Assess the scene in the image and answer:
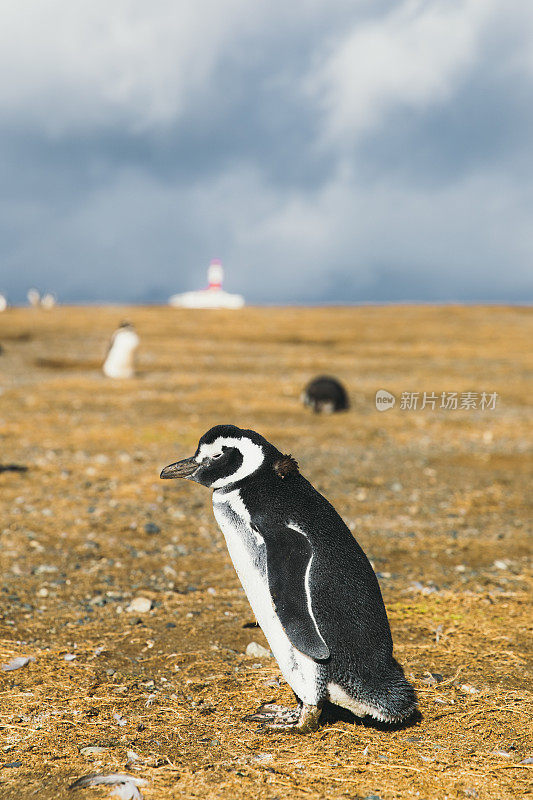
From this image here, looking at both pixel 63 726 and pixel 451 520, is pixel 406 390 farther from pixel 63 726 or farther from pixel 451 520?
pixel 63 726

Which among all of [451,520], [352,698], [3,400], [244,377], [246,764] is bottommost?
[246,764]

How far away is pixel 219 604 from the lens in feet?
16.6

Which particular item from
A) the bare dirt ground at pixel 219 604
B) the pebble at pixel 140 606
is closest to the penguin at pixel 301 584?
the bare dirt ground at pixel 219 604

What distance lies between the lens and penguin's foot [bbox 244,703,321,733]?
3.30m

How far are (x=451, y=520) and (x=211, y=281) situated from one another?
71.1 m

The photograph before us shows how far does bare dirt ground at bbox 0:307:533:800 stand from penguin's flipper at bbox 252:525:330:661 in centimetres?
51

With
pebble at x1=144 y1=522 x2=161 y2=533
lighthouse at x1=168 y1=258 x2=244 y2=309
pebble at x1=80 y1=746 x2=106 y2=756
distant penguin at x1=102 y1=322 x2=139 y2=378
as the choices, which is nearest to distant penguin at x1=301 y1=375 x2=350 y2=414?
distant penguin at x1=102 y1=322 x2=139 y2=378

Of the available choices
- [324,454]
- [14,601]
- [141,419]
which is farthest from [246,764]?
[141,419]

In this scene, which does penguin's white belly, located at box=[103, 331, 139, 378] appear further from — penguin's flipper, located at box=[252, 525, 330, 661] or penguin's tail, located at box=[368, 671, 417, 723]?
penguin's tail, located at box=[368, 671, 417, 723]

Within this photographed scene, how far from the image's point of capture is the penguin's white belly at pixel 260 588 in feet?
10.7

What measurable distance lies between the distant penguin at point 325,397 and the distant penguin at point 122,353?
5978 millimetres

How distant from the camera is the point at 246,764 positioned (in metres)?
3.04

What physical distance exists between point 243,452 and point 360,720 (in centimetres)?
147

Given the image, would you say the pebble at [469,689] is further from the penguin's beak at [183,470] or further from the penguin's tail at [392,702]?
the penguin's beak at [183,470]
